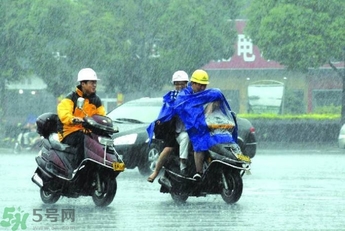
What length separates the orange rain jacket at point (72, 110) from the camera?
14.6m

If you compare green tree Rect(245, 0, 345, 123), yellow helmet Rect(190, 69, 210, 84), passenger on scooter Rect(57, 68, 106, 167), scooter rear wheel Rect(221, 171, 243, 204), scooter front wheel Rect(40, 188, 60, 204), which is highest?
green tree Rect(245, 0, 345, 123)

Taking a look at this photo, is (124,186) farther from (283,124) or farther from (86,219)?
(283,124)

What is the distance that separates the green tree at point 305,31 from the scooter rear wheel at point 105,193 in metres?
30.6

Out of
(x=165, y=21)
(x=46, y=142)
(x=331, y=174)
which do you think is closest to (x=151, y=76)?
(x=165, y=21)

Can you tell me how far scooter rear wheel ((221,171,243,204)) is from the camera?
14922mm

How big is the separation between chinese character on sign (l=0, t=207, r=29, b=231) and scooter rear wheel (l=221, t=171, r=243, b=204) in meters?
2.80

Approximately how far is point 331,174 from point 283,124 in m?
20.6

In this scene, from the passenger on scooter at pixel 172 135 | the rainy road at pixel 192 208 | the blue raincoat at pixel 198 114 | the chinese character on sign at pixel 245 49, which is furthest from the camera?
the chinese character on sign at pixel 245 49

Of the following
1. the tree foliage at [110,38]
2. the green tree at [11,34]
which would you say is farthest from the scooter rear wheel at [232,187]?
the green tree at [11,34]

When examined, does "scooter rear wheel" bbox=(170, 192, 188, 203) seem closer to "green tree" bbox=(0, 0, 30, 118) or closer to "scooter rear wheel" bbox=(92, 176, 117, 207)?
"scooter rear wheel" bbox=(92, 176, 117, 207)

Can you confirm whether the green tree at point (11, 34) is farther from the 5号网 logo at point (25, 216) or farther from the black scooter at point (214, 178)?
the 5号网 logo at point (25, 216)

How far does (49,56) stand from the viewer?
1928 inches

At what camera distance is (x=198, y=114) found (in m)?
15.3

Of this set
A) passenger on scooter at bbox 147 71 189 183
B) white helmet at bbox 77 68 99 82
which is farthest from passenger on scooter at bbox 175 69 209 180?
white helmet at bbox 77 68 99 82
